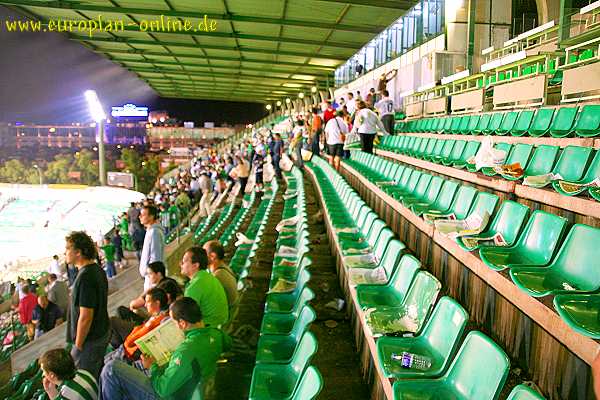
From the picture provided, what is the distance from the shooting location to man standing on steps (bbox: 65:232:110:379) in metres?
2.83

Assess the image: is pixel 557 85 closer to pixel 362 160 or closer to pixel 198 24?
pixel 362 160

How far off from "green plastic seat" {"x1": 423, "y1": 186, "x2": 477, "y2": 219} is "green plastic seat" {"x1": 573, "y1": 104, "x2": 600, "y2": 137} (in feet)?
3.63

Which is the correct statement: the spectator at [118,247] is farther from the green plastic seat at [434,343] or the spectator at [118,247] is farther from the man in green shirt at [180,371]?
the green plastic seat at [434,343]

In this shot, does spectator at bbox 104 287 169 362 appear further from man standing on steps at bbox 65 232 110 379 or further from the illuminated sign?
the illuminated sign

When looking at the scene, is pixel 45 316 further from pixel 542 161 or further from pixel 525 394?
pixel 525 394

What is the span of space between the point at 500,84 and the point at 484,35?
15.2ft

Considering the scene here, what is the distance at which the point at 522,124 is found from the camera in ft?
14.6

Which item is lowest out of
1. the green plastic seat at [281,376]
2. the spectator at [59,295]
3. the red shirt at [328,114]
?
the spectator at [59,295]

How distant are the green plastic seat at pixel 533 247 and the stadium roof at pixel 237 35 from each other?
31.5ft

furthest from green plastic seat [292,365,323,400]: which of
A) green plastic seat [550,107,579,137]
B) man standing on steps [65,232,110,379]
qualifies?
green plastic seat [550,107,579,137]

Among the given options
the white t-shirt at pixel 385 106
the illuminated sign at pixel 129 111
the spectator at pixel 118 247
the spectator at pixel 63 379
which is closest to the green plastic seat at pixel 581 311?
the spectator at pixel 63 379

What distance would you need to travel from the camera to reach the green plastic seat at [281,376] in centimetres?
180

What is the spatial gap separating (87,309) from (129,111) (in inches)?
1233

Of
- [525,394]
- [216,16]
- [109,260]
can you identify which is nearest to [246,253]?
[525,394]
